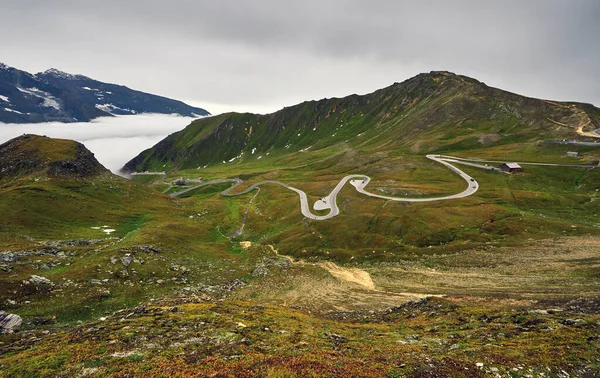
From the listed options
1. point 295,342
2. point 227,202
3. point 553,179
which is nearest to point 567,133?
point 553,179

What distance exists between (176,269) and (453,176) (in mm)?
123934

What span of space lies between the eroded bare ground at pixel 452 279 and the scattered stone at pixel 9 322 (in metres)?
27.4

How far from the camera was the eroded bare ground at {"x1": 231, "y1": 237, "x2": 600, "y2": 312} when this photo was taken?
42.1m

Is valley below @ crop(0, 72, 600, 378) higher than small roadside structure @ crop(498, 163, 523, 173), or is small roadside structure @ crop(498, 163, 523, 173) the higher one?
small roadside structure @ crop(498, 163, 523, 173)

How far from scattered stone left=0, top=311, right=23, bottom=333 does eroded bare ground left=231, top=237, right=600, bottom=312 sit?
2736cm

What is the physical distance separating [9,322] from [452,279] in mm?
61626

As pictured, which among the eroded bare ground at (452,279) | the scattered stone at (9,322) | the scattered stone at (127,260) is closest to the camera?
the scattered stone at (9,322)

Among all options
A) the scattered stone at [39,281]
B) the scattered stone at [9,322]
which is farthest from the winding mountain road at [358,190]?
the scattered stone at [9,322]

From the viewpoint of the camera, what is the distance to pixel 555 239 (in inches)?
2584

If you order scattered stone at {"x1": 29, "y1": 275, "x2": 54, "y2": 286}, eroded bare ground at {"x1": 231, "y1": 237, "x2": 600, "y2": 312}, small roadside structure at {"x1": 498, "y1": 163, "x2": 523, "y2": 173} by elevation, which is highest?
small roadside structure at {"x1": 498, "y1": 163, "x2": 523, "y2": 173}

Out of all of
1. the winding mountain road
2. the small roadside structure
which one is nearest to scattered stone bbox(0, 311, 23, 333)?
the winding mountain road

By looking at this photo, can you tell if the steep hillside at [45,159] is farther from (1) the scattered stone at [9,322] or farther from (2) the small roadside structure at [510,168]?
(2) the small roadside structure at [510,168]

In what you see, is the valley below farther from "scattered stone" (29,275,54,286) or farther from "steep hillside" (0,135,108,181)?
"steep hillside" (0,135,108,181)

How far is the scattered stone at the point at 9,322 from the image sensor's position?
2731 cm
